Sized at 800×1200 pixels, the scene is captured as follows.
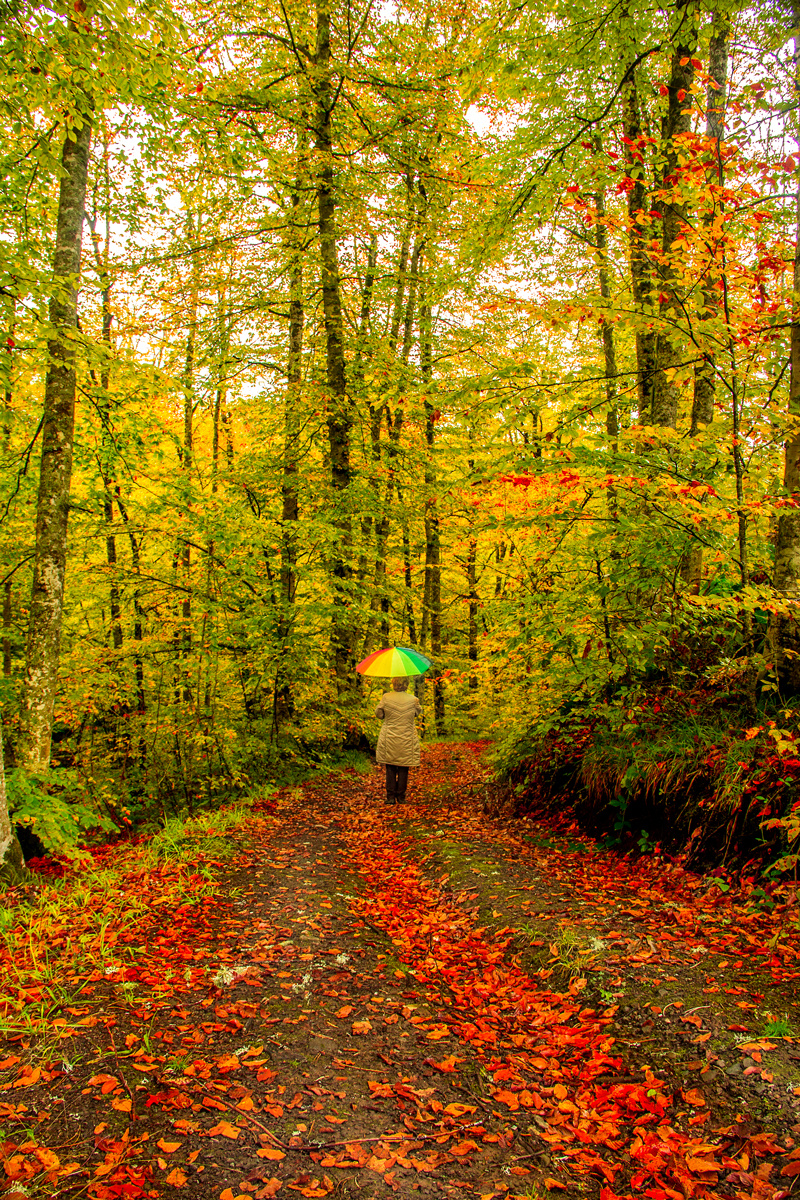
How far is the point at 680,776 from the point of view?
5.43 meters

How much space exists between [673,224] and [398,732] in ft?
22.4

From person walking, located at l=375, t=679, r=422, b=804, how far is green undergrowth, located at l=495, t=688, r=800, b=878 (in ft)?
5.25

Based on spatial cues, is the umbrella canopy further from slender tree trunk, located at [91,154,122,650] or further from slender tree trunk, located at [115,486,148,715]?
slender tree trunk, located at [91,154,122,650]

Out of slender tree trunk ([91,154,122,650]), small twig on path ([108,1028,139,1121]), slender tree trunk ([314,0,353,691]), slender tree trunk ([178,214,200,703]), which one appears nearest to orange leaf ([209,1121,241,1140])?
small twig on path ([108,1028,139,1121])

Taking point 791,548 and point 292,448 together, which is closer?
point 791,548

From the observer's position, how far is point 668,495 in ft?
16.7

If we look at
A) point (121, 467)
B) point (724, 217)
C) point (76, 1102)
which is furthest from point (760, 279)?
point (121, 467)

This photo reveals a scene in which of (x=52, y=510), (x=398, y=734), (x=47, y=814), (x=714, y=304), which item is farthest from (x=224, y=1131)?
(x=714, y=304)

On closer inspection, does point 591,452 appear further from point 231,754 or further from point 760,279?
point 231,754

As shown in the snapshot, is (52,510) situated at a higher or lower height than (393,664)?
higher

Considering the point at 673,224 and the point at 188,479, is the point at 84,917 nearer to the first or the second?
the point at 188,479

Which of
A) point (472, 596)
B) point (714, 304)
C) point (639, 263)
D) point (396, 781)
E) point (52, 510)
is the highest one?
point (639, 263)

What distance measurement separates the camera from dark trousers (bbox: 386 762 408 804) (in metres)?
8.88

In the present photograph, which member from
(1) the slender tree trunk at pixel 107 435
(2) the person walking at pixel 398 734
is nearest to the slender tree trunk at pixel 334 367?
(2) the person walking at pixel 398 734
